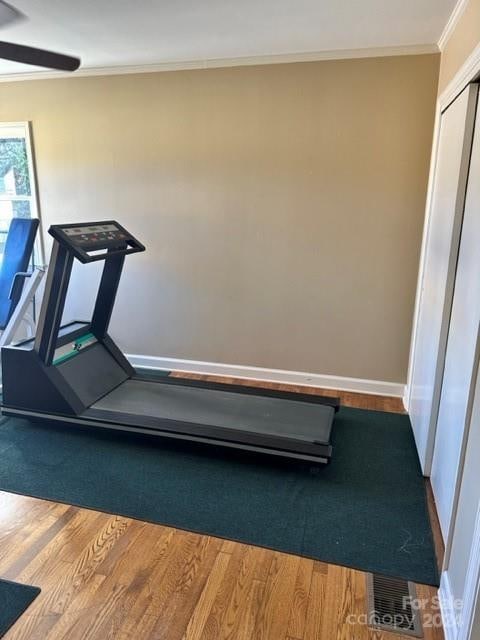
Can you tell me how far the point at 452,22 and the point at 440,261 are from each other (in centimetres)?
138

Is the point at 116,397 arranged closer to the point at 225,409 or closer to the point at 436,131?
the point at 225,409

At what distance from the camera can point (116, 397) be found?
10.4ft

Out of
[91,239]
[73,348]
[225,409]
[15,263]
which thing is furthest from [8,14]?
[225,409]

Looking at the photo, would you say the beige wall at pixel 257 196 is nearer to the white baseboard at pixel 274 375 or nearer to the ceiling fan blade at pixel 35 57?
the white baseboard at pixel 274 375

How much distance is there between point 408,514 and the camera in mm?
2291

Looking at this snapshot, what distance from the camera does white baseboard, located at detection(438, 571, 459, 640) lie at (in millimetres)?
1570

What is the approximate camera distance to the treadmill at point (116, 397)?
106 inches

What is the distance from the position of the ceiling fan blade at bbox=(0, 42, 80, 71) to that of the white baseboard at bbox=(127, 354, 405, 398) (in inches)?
98.6

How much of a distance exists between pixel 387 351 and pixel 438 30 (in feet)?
7.11

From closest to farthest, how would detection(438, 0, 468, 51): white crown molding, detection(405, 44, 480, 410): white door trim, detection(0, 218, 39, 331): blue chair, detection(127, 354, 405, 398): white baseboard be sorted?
detection(405, 44, 480, 410): white door trim, detection(438, 0, 468, 51): white crown molding, detection(0, 218, 39, 331): blue chair, detection(127, 354, 405, 398): white baseboard

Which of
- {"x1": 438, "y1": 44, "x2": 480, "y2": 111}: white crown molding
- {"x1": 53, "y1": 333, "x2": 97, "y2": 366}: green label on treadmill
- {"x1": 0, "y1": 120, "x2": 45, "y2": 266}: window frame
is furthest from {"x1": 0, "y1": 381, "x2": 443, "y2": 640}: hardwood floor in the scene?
{"x1": 0, "y1": 120, "x2": 45, "y2": 266}: window frame

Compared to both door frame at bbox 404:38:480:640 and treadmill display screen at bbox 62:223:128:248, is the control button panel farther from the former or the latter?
door frame at bbox 404:38:480:640

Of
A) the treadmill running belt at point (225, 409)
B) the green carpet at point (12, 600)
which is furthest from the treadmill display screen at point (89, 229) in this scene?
the green carpet at point (12, 600)

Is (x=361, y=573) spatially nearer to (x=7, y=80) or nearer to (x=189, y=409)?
(x=189, y=409)
